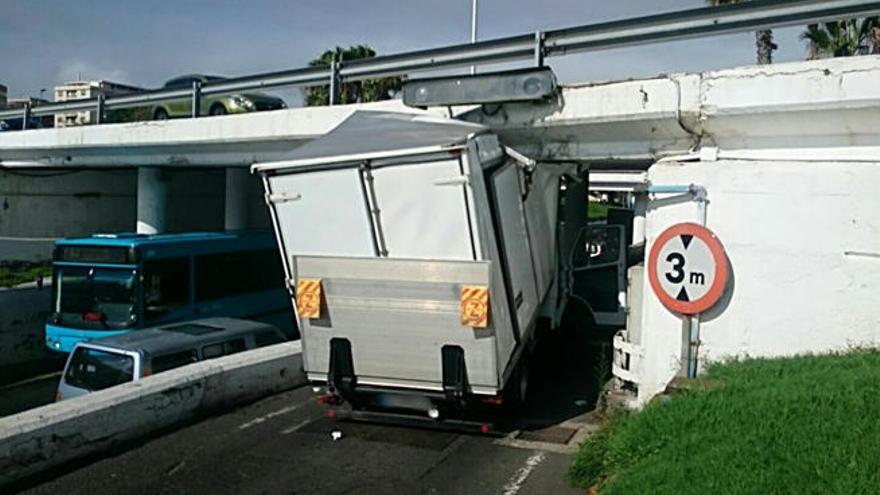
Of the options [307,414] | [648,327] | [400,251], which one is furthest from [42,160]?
[648,327]

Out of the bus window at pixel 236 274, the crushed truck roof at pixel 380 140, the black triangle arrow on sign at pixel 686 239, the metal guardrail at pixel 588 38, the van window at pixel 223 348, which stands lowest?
the van window at pixel 223 348

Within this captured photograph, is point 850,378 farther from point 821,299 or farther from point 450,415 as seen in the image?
point 450,415

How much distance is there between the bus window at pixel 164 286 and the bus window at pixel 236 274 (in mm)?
404

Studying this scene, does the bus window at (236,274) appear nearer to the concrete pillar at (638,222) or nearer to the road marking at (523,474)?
the concrete pillar at (638,222)

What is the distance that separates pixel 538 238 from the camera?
34.8 ft

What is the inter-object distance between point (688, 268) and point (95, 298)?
36.7ft

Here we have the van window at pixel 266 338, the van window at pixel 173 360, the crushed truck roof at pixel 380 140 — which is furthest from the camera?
the van window at pixel 266 338

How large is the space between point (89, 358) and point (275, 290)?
8.63 metres

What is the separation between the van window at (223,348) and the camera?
429 inches

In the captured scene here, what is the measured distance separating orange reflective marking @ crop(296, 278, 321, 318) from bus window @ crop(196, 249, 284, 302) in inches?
330

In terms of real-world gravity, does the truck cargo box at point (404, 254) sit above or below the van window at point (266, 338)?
above

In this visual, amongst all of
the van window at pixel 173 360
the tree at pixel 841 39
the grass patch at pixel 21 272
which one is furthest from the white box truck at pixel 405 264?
the tree at pixel 841 39

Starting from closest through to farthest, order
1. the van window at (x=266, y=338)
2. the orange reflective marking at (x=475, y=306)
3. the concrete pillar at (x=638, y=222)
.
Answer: the orange reflective marking at (x=475, y=306) → the van window at (x=266, y=338) → the concrete pillar at (x=638, y=222)

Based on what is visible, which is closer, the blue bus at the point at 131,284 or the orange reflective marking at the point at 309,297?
the orange reflective marking at the point at 309,297
